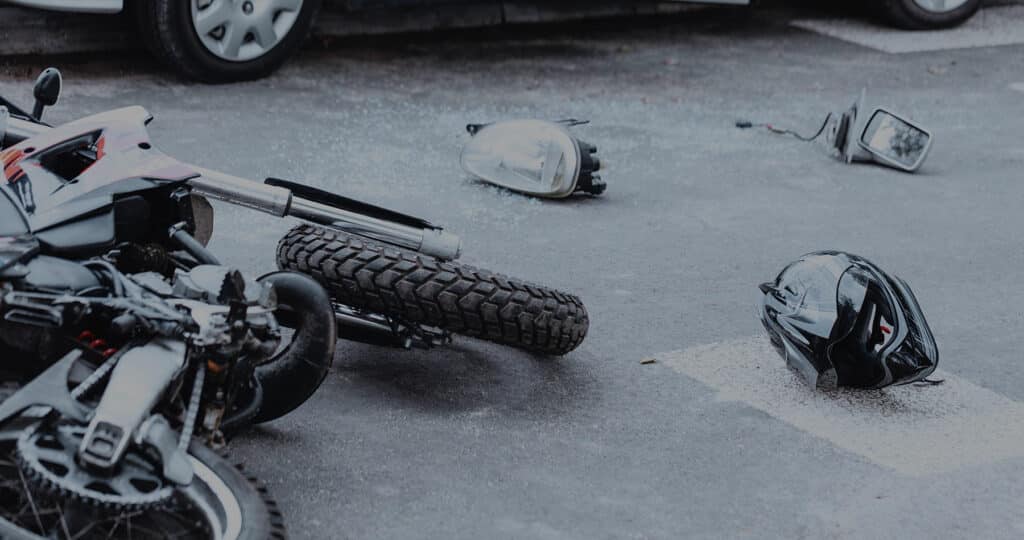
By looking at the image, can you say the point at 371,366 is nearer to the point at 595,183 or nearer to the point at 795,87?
the point at 595,183

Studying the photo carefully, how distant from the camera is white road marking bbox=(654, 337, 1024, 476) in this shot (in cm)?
398

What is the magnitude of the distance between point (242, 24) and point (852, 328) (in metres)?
3.86

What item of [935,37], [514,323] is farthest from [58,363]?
[935,37]

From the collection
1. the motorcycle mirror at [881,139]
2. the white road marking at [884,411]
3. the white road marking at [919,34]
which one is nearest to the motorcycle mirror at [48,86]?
the white road marking at [884,411]

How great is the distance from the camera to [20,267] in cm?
302

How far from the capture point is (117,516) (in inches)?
107

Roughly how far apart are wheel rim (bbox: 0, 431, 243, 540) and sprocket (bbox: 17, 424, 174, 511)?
3 cm

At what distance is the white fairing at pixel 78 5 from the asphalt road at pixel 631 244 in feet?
1.27

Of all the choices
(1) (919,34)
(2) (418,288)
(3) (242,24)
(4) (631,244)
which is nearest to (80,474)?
(2) (418,288)

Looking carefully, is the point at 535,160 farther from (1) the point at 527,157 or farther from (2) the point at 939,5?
(2) the point at 939,5

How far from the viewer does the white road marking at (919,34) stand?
30.6 feet

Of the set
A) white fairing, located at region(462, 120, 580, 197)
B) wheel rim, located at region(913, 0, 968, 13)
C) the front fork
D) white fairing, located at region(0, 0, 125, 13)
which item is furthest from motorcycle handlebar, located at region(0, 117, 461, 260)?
wheel rim, located at region(913, 0, 968, 13)

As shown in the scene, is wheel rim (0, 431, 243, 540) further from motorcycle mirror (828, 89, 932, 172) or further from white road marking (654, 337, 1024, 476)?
motorcycle mirror (828, 89, 932, 172)

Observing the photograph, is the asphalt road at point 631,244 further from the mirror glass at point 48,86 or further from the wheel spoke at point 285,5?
the mirror glass at point 48,86
